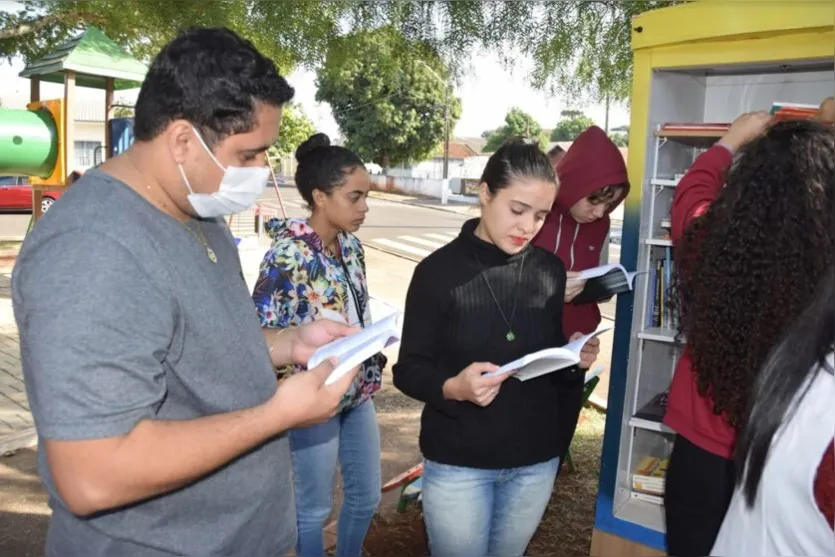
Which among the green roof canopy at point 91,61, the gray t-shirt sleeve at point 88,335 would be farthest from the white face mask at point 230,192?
the green roof canopy at point 91,61

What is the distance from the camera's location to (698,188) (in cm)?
215

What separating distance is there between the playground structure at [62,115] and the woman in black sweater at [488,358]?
16.4ft

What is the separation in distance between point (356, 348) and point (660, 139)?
2.15 meters

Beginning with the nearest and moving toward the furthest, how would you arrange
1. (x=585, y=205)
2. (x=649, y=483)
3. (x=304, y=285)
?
(x=304, y=285) < (x=585, y=205) < (x=649, y=483)

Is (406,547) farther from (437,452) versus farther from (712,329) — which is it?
(712,329)

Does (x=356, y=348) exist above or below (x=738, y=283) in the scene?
below

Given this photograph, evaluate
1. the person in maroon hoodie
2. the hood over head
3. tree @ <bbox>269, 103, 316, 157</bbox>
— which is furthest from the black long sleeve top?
tree @ <bbox>269, 103, 316, 157</bbox>

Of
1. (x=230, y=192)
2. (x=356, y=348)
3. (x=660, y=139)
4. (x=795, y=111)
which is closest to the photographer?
(x=230, y=192)

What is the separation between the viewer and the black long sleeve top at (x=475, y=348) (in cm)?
215

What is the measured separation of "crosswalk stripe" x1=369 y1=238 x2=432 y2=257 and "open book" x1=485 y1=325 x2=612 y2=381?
13356 mm

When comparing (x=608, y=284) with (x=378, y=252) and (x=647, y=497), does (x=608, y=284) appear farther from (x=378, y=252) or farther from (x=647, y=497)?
(x=378, y=252)

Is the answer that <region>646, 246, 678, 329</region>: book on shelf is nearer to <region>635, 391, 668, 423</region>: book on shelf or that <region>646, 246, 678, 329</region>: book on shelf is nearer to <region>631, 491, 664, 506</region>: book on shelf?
<region>635, 391, 668, 423</region>: book on shelf

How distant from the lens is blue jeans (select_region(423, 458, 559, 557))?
217 centimetres

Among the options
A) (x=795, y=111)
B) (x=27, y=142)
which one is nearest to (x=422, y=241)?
(x=27, y=142)
